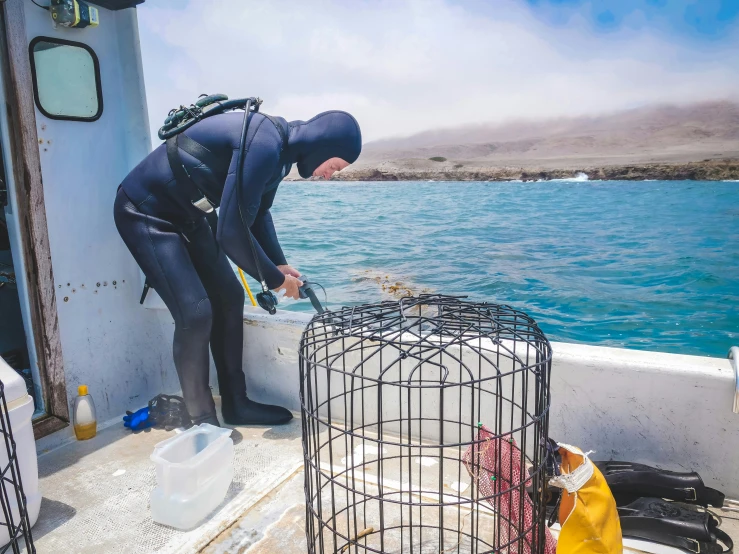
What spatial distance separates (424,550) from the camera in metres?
1.72

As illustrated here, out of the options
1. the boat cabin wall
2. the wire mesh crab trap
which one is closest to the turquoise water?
the boat cabin wall

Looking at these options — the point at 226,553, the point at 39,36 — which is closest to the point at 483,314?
the point at 226,553

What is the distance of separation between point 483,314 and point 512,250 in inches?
905

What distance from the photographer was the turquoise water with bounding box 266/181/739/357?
1430 cm

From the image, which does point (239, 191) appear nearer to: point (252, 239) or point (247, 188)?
point (247, 188)

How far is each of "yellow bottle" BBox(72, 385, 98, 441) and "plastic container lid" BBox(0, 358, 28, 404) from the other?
2.88 ft

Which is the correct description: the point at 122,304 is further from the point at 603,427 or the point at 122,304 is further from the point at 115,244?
the point at 603,427

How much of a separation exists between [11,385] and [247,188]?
1.09 meters

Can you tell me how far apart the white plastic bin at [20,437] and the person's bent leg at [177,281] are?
726 mm

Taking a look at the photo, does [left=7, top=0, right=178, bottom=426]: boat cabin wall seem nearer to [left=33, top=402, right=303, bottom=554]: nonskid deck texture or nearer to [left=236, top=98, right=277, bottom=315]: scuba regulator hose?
[left=33, top=402, right=303, bottom=554]: nonskid deck texture

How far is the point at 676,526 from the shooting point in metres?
1.64

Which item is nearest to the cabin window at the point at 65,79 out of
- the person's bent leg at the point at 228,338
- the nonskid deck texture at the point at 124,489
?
the person's bent leg at the point at 228,338

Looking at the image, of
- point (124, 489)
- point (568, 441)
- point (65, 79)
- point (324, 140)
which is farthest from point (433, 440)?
point (65, 79)

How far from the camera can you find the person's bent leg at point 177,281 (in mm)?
2342
